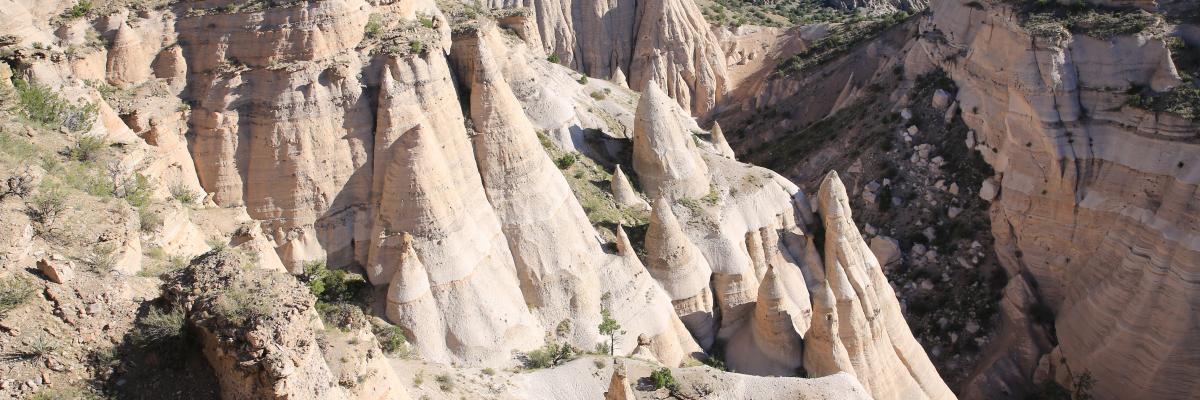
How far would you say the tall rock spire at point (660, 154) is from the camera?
3422 cm

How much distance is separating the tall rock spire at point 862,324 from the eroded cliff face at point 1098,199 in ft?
22.0

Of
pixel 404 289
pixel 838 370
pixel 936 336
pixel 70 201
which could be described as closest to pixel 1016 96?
pixel 936 336

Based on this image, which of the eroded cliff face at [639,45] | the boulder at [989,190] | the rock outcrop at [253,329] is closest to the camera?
the rock outcrop at [253,329]

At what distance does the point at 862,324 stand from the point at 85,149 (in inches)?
969

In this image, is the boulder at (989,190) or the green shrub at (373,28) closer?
the green shrub at (373,28)

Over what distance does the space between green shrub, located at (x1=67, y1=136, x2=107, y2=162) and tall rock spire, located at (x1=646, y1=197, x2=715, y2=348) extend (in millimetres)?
17088

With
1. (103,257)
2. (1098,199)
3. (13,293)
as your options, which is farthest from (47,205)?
(1098,199)

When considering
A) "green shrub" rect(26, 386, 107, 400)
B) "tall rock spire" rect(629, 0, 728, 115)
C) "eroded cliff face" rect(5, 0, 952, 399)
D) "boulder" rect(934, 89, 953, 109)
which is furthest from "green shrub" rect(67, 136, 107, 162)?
"tall rock spire" rect(629, 0, 728, 115)

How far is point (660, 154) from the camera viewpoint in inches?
1346

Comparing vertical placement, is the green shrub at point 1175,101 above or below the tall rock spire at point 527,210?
below

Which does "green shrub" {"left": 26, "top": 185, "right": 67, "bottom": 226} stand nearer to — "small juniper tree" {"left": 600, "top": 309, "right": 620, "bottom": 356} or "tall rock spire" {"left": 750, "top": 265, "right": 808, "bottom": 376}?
"small juniper tree" {"left": 600, "top": 309, "right": 620, "bottom": 356}

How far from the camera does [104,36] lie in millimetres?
24031

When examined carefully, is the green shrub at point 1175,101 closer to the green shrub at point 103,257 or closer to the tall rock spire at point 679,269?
Result: the tall rock spire at point 679,269

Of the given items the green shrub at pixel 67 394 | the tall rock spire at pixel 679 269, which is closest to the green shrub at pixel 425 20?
the tall rock spire at pixel 679 269
